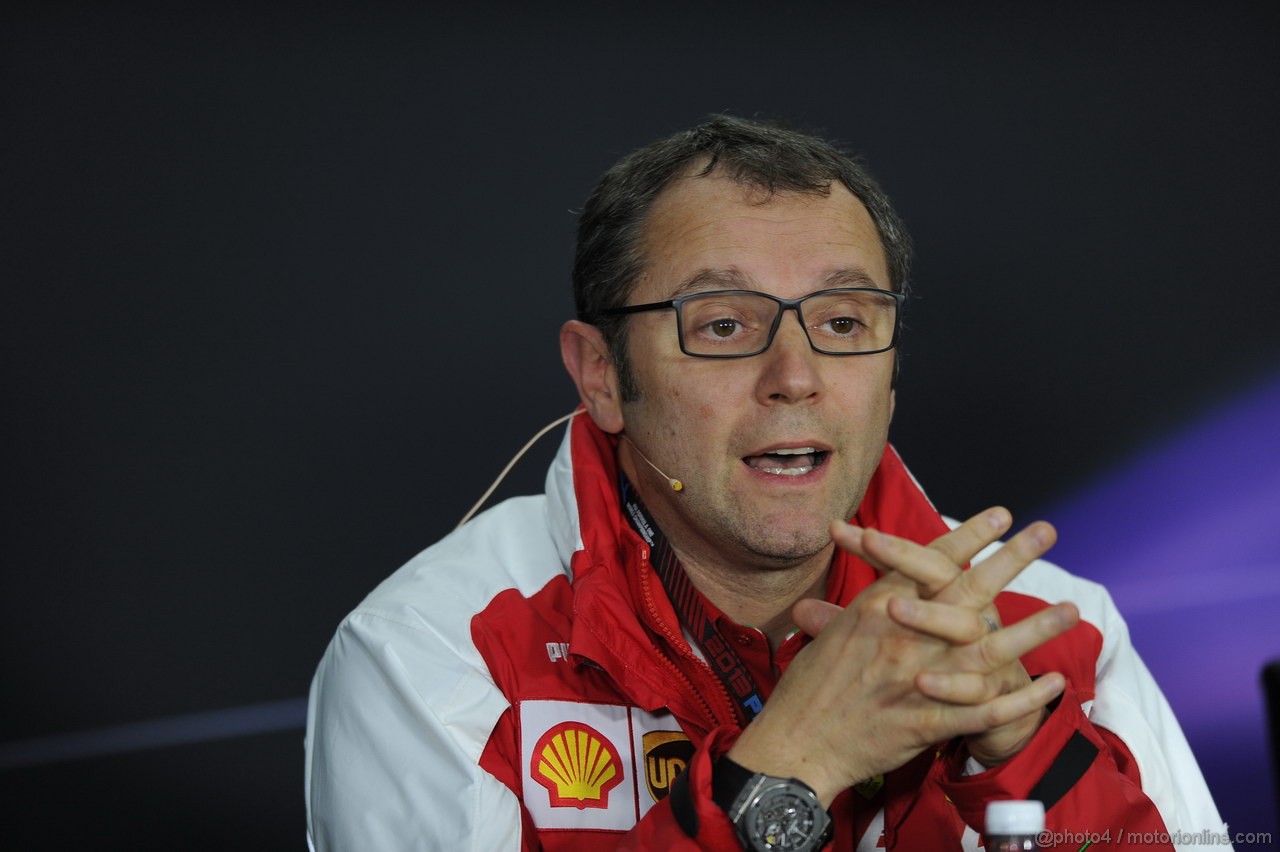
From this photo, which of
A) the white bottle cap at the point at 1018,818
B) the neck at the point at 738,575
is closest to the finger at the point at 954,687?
the white bottle cap at the point at 1018,818

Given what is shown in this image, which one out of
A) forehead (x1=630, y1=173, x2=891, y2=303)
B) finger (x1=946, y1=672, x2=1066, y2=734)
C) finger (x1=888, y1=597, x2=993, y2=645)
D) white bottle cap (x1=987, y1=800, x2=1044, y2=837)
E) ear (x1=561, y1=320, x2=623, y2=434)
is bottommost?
finger (x1=946, y1=672, x2=1066, y2=734)

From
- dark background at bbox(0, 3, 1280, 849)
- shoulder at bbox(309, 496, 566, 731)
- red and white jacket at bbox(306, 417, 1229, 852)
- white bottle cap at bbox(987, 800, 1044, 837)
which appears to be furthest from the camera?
dark background at bbox(0, 3, 1280, 849)

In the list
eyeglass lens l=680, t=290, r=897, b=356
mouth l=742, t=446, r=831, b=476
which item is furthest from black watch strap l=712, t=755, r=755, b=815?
eyeglass lens l=680, t=290, r=897, b=356

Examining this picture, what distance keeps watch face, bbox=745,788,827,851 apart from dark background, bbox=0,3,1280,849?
1.24 meters

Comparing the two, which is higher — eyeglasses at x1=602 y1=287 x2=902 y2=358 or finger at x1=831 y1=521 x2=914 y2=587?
eyeglasses at x1=602 y1=287 x2=902 y2=358

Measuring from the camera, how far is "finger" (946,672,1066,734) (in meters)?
1.22

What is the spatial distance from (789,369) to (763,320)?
0.09 meters

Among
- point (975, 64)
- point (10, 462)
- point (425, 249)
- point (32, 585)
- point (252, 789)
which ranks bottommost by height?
point (252, 789)

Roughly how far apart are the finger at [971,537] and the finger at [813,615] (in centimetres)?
16

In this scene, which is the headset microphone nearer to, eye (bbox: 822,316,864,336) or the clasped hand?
eye (bbox: 822,316,864,336)

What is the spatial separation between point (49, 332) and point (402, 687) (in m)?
1.07

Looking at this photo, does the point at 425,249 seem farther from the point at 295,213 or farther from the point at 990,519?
the point at 990,519

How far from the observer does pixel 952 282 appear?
8.39 ft

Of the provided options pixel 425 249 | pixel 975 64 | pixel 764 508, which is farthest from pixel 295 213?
pixel 975 64
